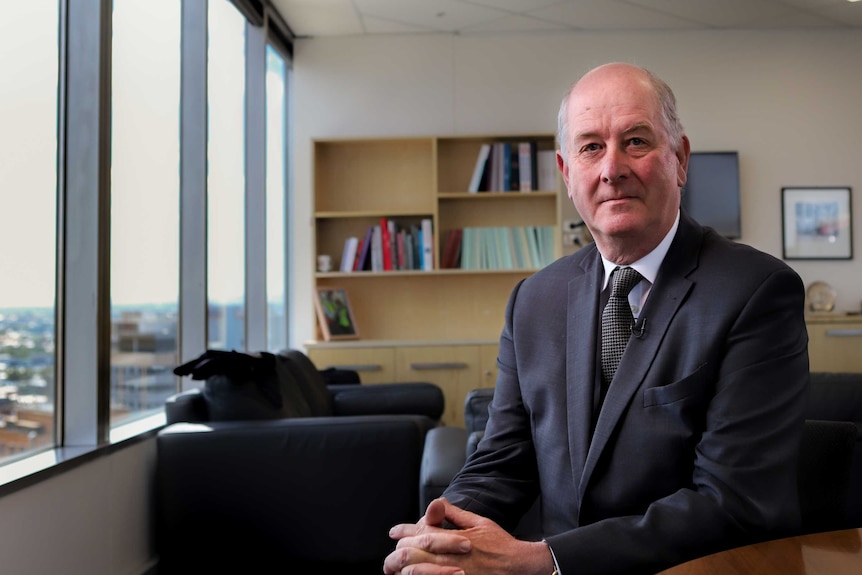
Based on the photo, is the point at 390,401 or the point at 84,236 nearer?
the point at 84,236

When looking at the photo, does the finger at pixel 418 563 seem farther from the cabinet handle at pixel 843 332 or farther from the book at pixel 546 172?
the cabinet handle at pixel 843 332

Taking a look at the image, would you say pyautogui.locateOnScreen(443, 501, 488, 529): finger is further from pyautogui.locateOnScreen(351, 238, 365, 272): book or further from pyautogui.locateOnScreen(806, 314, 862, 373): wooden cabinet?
pyautogui.locateOnScreen(806, 314, 862, 373): wooden cabinet

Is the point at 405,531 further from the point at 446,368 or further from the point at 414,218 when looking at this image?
the point at 414,218

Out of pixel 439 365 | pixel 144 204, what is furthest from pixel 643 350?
pixel 439 365

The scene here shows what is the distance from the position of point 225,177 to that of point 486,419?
285 centimetres

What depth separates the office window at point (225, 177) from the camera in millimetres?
4457

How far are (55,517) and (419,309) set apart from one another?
12.8ft

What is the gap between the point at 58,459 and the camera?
2.57 m

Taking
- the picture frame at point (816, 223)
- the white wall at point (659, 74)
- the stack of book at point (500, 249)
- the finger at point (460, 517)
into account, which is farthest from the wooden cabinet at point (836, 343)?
the finger at point (460, 517)

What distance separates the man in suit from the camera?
1290mm

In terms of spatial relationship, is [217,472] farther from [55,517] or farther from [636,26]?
[636,26]

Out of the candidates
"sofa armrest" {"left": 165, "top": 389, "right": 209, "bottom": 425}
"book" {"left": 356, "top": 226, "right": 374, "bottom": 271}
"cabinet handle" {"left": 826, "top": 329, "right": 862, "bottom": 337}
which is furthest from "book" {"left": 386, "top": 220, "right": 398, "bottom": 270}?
"cabinet handle" {"left": 826, "top": 329, "right": 862, "bottom": 337}

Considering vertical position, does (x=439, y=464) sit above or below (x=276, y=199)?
below

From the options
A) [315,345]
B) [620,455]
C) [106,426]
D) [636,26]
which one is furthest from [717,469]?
[636,26]
